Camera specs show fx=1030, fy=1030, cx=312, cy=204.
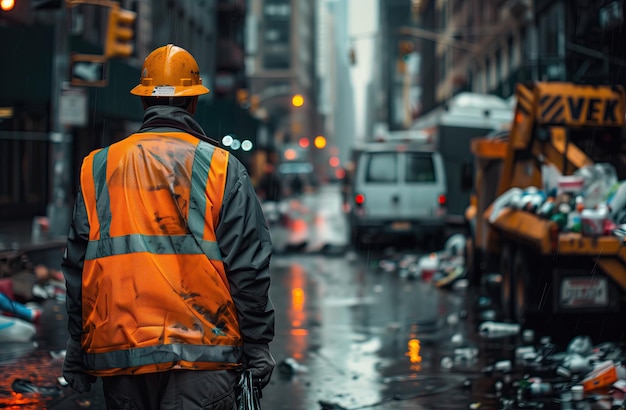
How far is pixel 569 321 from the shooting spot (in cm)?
1020

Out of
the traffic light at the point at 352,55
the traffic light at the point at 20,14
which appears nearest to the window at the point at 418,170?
the traffic light at the point at 20,14

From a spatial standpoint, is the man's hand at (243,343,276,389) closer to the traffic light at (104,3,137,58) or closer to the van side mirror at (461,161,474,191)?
the van side mirror at (461,161,474,191)

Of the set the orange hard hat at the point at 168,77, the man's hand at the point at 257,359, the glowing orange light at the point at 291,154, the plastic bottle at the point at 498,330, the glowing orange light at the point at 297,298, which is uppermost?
the glowing orange light at the point at 291,154

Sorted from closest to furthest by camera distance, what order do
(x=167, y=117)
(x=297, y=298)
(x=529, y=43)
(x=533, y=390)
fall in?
(x=167, y=117), (x=533, y=390), (x=297, y=298), (x=529, y=43)

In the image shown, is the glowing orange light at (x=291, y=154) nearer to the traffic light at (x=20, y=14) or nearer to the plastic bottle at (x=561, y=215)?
the traffic light at (x=20, y=14)

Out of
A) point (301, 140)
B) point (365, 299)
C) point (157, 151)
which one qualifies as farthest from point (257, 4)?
point (157, 151)

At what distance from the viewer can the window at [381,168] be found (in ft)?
72.0

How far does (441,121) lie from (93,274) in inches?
877

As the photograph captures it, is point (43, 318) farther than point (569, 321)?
Yes

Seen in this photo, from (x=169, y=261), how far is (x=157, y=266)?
0.05 meters

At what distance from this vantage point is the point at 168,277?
3453mm

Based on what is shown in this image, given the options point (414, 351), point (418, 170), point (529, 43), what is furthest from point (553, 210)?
point (529, 43)

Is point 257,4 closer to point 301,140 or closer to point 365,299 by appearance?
point 301,140

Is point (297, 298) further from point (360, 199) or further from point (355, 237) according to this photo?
point (355, 237)
